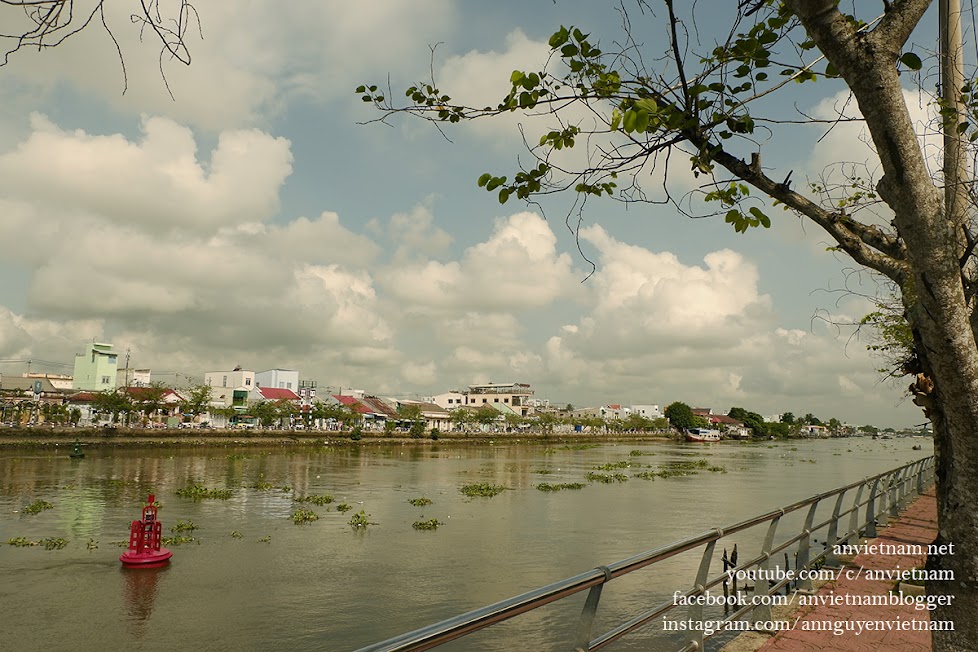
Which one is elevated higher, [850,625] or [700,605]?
[700,605]

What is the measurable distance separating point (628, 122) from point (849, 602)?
7.51m

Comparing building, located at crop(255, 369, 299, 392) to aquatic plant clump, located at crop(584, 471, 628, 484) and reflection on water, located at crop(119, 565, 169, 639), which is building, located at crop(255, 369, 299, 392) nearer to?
aquatic plant clump, located at crop(584, 471, 628, 484)

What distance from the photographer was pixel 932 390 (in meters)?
4.13

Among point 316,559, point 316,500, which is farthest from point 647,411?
point 316,559

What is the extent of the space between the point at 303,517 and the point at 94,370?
265ft

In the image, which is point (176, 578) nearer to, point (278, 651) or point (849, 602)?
point (278, 651)

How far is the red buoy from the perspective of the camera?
1597 cm

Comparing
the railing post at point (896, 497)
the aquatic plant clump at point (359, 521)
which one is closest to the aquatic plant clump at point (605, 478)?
the aquatic plant clump at point (359, 521)

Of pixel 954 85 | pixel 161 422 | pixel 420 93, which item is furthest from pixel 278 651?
pixel 161 422

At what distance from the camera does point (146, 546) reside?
53.8ft

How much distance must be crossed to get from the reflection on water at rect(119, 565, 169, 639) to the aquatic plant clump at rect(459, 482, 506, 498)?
56.1 ft

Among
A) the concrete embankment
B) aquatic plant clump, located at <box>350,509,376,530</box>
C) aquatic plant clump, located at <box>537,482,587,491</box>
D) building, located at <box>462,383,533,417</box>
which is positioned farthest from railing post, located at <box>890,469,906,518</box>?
building, located at <box>462,383,533,417</box>

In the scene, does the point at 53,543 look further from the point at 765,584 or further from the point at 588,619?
the point at 588,619

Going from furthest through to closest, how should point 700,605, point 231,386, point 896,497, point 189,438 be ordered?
point 231,386 < point 189,438 < point 896,497 < point 700,605
